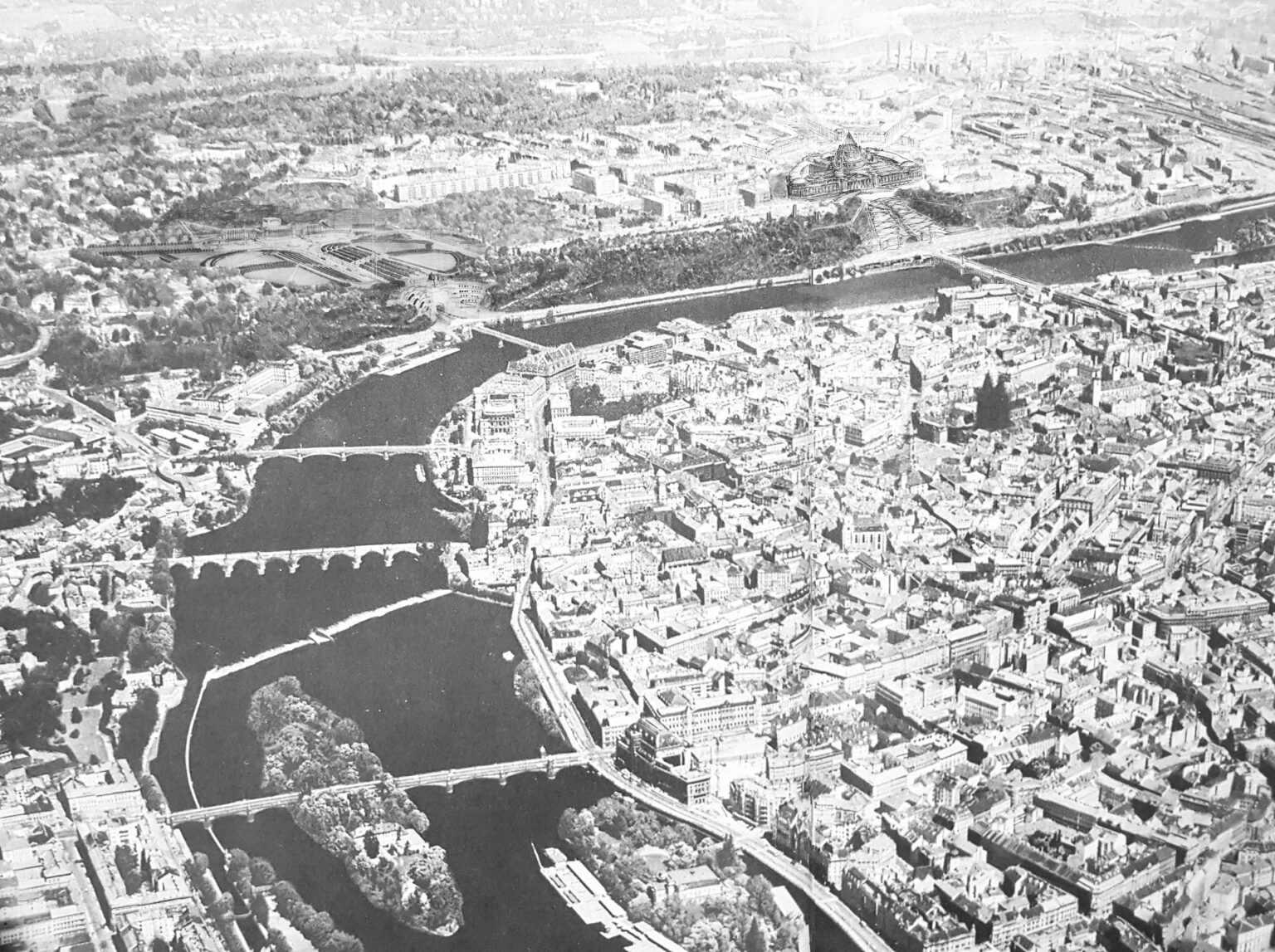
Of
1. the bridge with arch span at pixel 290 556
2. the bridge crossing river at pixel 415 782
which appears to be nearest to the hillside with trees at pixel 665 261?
the bridge with arch span at pixel 290 556

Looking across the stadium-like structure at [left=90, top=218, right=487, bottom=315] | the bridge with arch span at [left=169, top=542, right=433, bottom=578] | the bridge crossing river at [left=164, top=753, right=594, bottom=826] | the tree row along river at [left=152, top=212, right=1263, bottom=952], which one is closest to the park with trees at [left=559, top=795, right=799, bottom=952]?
the tree row along river at [left=152, top=212, right=1263, bottom=952]

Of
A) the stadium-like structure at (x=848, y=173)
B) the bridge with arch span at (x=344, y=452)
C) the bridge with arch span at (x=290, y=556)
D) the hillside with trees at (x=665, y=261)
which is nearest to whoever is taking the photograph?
the bridge with arch span at (x=290, y=556)

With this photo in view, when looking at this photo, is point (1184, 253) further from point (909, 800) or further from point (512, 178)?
point (909, 800)

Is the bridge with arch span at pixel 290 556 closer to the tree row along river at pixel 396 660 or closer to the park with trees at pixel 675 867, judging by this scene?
the tree row along river at pixel 396 660

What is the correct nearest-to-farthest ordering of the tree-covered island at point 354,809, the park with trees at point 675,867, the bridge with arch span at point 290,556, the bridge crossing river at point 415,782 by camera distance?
the park with trees at point 675,867 → the tree-covered island at point 354,809 → the bridge crossing river at point 415,782 → the bridge with arch span at point 290,556

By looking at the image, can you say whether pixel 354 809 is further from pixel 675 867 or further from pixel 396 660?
pixel 675 867

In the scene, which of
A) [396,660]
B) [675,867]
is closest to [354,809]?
[396,660]

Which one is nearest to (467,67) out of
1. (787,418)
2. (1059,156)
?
(787,418)
